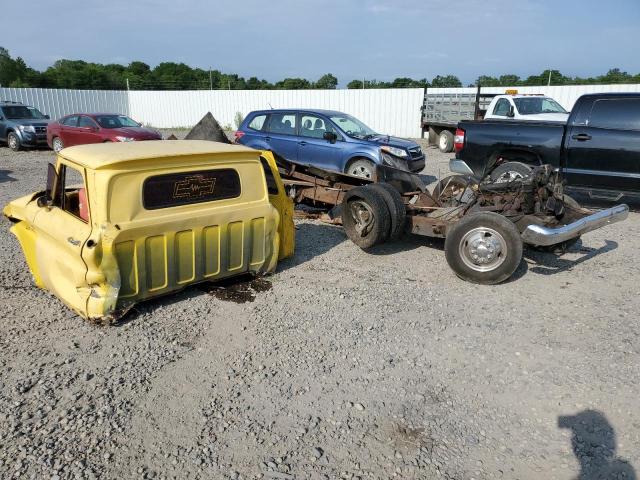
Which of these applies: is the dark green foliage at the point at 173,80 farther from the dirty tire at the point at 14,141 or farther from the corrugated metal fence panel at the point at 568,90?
the dirty tire at the point at 14,141

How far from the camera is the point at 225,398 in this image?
3535 mm

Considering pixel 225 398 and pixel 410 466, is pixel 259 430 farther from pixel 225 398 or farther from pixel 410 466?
pixel 410 466

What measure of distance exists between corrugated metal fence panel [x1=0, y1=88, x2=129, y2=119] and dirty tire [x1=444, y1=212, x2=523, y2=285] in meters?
25.7

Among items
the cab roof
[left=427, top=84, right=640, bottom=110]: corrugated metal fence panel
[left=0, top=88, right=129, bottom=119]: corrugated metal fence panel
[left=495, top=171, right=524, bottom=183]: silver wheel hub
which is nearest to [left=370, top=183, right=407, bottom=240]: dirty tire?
[left=495, top=171, right=524, bottom=183]: silver wheel hub

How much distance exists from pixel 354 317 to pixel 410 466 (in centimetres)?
194

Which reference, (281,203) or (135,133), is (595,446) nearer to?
(281,203)

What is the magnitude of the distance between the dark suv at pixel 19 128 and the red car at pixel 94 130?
3.94 feet

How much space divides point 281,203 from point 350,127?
5656mm

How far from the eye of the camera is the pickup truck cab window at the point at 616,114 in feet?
26.2

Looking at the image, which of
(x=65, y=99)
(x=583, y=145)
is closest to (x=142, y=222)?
(x=583, y=145)

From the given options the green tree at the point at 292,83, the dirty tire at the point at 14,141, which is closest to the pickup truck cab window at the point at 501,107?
the dirty tire at the point at 14,141

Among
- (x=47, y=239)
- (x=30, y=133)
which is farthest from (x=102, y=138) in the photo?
(x=47, y=239)

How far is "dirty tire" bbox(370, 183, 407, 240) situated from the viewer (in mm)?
6066

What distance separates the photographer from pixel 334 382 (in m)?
3.76
